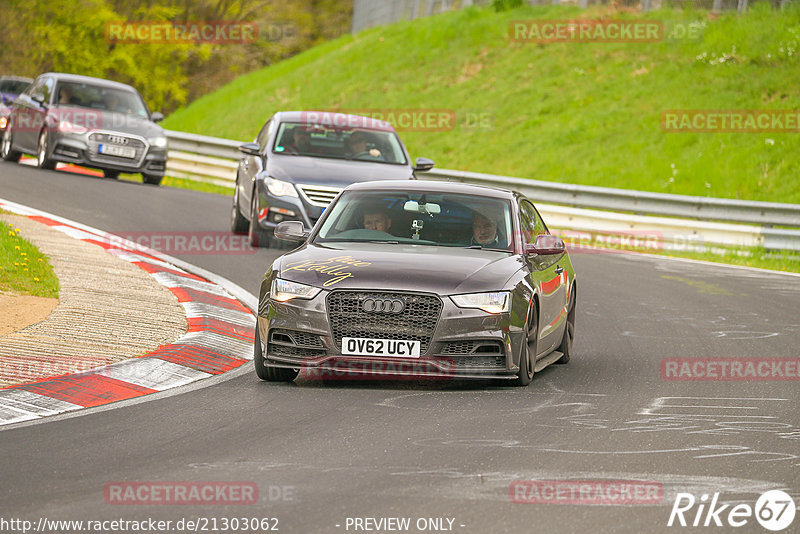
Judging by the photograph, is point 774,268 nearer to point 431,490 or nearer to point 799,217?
point 799,217

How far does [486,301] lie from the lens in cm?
891

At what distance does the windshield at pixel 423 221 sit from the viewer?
998 cm

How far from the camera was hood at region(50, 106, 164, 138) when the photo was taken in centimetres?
2411

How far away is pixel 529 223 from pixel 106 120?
15.2 metres

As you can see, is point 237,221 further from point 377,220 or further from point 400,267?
point 400,267

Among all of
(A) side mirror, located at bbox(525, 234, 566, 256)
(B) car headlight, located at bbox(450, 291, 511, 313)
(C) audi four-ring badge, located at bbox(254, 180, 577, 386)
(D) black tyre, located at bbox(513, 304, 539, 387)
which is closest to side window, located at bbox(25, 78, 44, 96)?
(C) audi four-ring badge, located at bbox(254, 180, 577, 386)

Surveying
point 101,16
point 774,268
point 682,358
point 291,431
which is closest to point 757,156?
point 774,268

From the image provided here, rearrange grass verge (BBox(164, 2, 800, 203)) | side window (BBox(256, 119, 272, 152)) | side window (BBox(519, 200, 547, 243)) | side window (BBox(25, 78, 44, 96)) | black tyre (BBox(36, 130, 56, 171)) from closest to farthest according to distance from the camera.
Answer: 1. side window (BBox(519, 200, 547, 243))
2. side window (BBox(256, 119, 272, 152))
3. black tyre (BBox(36, 130, 56, 171))
4. side window (BBox(25, 78, 44, 96))
5. grass verge (BBox(164, 2, 800, 203))

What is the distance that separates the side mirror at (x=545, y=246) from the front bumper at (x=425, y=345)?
1.09m

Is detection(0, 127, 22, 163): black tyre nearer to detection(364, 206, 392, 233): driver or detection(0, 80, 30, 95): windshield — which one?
detection(0, 80, 30, 95): windshield

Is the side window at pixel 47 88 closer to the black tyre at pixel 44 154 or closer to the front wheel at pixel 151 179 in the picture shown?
the black tyre at pixel 44 154

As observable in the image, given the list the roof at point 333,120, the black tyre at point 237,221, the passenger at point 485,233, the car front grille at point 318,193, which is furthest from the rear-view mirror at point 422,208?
the black tyre at point 237,221

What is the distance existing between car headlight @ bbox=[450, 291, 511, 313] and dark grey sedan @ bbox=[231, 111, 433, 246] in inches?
271

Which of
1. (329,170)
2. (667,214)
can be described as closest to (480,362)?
(329,170)
